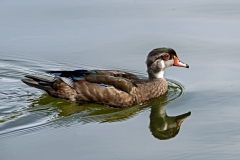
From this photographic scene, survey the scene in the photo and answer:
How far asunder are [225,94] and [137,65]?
2032mm

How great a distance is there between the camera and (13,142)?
29.9ft

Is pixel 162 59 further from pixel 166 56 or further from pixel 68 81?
pixel 68 81

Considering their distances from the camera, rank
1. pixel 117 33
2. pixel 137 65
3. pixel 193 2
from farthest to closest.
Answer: pixel 193 2 < pixel 117 33 < pixel 137 65

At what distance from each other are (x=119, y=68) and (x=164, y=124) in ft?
7.55

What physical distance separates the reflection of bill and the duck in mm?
540

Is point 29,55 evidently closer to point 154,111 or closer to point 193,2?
point 154,111

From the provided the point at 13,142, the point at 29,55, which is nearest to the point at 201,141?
the point at 13,142

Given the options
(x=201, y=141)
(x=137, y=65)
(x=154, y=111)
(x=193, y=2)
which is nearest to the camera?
(x=201, y=141)

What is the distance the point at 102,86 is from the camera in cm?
1105

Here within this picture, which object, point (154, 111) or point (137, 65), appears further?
point (137, 65)

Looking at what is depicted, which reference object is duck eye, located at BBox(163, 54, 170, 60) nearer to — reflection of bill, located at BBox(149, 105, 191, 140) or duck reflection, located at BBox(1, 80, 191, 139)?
duck reflection, located at BBox(1, 80, 191, 139)

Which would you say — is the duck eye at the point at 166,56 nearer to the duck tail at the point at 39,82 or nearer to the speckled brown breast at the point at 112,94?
the speckled brown breast at the point at 112,94

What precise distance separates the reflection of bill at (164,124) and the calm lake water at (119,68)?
23mm

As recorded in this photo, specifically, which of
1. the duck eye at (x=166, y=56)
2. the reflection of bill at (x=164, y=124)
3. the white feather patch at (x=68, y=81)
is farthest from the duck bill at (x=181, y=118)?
the white feather patch at (x=68, y=81)
